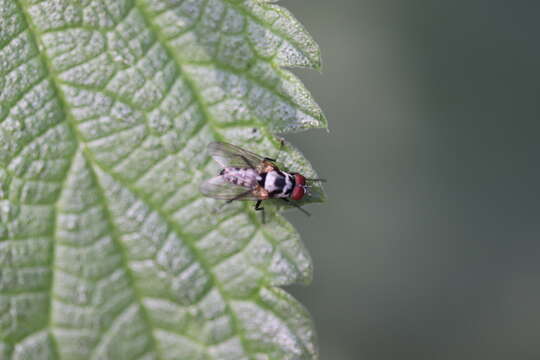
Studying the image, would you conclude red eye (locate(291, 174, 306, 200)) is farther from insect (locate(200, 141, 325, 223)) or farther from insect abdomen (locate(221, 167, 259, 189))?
insect abdomen (locate(221, 167, 259, 189))

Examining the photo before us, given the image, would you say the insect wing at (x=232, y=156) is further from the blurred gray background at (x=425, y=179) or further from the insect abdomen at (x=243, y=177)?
the blurred gray background at (x=425, y=179)

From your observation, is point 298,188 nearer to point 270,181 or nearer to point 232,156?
point 270,181

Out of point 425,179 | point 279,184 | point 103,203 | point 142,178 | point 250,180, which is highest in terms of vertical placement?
point 425,179

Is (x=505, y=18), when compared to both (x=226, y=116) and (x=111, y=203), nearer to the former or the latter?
(x=226, y=116)

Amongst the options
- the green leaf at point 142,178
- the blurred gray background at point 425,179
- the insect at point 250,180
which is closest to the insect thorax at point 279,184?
the insect at point 250,180

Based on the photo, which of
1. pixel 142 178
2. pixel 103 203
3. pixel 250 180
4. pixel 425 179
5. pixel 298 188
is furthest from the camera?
pixel 425 179

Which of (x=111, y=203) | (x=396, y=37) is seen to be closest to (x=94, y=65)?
(x=111, y=203)

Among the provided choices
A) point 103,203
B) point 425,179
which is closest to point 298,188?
point 103,203
